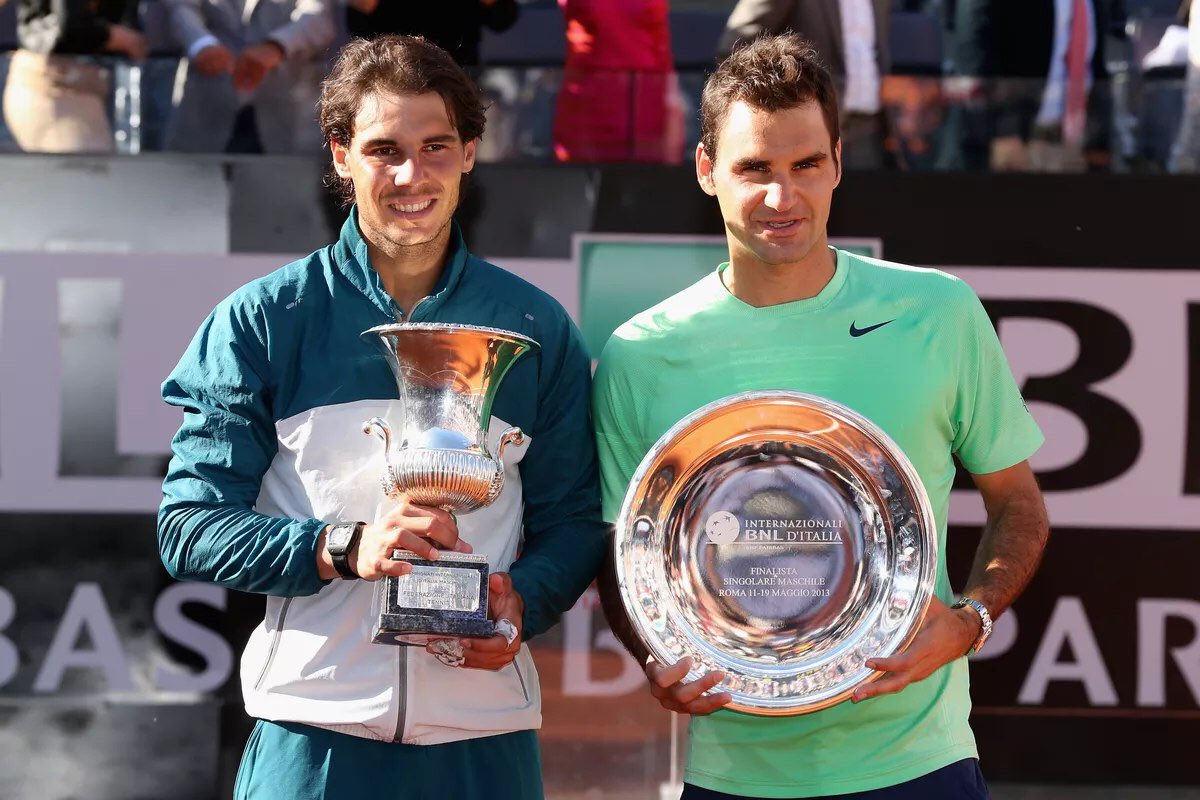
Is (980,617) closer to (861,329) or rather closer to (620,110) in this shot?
(861,329)

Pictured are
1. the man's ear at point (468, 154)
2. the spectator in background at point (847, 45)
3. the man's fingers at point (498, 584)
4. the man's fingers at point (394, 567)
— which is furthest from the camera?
the spectator in background at point (847, 45)

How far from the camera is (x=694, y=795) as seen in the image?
7.31 feet

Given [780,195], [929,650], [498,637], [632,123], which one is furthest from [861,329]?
[632,123]

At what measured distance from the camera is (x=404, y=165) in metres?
2.22

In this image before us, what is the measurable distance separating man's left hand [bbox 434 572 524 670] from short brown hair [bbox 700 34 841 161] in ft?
2.60

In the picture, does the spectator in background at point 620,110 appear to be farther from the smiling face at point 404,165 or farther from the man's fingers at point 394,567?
the man's fingers at point 394,567

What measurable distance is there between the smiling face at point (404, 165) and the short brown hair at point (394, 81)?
2 centimetres

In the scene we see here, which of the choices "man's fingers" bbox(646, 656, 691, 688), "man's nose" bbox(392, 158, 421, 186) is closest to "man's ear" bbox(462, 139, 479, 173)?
"man's nose" bbox(392, 158, 421, 186)

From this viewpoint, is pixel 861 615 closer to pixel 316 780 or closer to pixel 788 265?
pixel 788 265

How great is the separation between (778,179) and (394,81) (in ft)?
2.05

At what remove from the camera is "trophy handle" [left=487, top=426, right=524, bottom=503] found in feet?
6.81

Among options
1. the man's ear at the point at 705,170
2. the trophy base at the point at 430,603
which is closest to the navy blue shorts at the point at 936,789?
the trophy base at the point at 430,603

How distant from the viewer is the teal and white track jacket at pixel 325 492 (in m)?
2.17

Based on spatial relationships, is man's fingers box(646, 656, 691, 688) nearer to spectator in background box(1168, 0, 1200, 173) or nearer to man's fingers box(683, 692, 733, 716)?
man's fingers box(683, 692, 733, 716)
